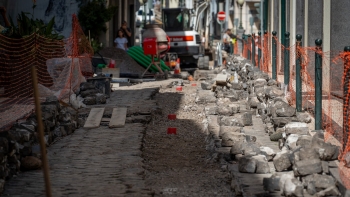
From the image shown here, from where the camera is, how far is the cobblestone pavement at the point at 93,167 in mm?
7340

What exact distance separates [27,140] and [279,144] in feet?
9.01

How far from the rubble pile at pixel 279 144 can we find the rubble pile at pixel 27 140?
196cm

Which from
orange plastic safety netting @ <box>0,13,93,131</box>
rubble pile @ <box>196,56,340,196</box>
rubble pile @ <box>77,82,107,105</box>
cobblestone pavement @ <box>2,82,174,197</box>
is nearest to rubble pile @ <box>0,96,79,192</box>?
cobblestone pavement @ <box>2,82,174,197</box>

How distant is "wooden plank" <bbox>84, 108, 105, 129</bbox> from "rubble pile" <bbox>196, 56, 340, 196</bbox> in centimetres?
165

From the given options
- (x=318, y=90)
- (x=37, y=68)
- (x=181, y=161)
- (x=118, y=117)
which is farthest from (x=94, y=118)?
(x=318, y=90)

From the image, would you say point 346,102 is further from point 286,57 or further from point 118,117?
point 118,117

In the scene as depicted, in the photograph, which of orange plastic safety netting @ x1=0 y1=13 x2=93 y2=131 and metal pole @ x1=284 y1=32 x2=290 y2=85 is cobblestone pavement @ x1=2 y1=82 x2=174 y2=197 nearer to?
metal pole @ x1=284 y1=32 x2=290 y2=85

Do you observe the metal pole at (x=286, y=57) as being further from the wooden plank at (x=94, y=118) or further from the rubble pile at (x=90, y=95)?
the rubble pile at (x=90, y=95)

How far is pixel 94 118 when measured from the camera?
494 inches

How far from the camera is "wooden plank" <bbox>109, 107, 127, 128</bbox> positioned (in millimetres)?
11883

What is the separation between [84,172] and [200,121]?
18.2 ft

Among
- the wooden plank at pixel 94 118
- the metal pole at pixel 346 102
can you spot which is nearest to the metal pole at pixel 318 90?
the metal pole at pixel 346 102

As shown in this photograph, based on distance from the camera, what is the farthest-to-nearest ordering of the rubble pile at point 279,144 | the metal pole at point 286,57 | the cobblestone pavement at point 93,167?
the metal pole at point 286,57 < the cobblestone pavement at point 93,167 < the rubble pile at point 279,144

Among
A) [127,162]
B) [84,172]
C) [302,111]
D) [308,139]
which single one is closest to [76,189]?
[84,172]
